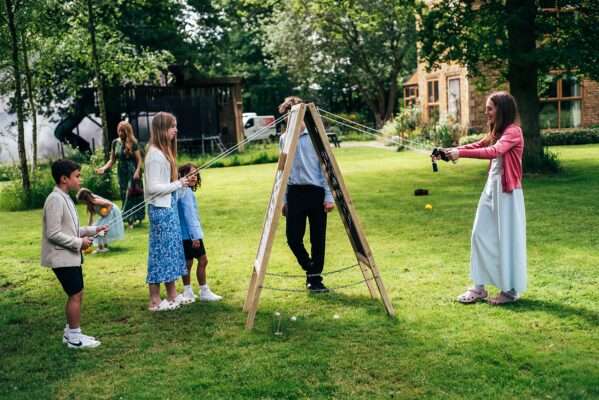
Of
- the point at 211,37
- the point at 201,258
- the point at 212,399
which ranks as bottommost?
the point at 212,399

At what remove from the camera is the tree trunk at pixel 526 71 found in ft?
48.9

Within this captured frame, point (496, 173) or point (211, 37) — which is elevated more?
point (211, 37)

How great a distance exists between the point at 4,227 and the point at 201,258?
747cm

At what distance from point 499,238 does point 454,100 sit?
22.7m

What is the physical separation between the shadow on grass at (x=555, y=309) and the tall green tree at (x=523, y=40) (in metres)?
9.58

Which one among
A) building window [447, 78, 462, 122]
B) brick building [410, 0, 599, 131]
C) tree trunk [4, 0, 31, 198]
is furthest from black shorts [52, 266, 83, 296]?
building window [447, 78, 462, 122]

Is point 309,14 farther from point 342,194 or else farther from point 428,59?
point 342,194

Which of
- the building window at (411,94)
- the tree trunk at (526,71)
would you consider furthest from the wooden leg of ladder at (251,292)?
the building window at (411,94)

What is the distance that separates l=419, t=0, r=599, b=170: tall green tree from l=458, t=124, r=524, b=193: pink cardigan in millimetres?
9265

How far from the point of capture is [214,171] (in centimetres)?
2233

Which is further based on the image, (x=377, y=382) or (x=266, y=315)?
(x=266, y=315)

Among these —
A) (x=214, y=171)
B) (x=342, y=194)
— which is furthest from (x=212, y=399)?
(x=214, y=171)

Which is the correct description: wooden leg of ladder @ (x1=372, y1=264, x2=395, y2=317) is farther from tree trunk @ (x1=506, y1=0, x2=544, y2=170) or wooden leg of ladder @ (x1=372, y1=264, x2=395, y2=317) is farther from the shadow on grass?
tree trunk @ (x1=506, y1=0, x2=544, y2=170)

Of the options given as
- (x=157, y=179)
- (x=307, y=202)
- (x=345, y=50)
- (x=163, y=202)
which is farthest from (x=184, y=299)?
(x=345, y=50)
